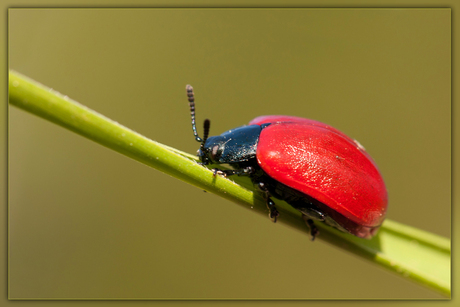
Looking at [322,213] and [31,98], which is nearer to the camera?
[31,98]

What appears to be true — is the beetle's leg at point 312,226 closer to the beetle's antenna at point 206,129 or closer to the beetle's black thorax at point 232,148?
the beetle's black thorax at point 232,148

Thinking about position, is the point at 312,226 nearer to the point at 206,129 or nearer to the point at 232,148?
the point at 232,148

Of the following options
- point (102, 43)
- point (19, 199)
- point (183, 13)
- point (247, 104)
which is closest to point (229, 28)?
point (183, 13)

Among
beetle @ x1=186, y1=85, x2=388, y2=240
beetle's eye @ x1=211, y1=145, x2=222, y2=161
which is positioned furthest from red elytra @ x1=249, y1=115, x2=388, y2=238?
beetle's eye @ x1=211, y1=145, x2=222, y2=161

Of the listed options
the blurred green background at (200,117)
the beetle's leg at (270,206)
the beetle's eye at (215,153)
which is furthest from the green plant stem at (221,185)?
the blurred green background at (200,117)

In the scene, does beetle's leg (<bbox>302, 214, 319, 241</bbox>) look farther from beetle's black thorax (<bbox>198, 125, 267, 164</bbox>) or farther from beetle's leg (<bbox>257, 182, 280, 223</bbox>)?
beetle's black thorax (<bbox>198, 125, 267, 164</bbox>)

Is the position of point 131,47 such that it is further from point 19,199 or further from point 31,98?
point 31,98
